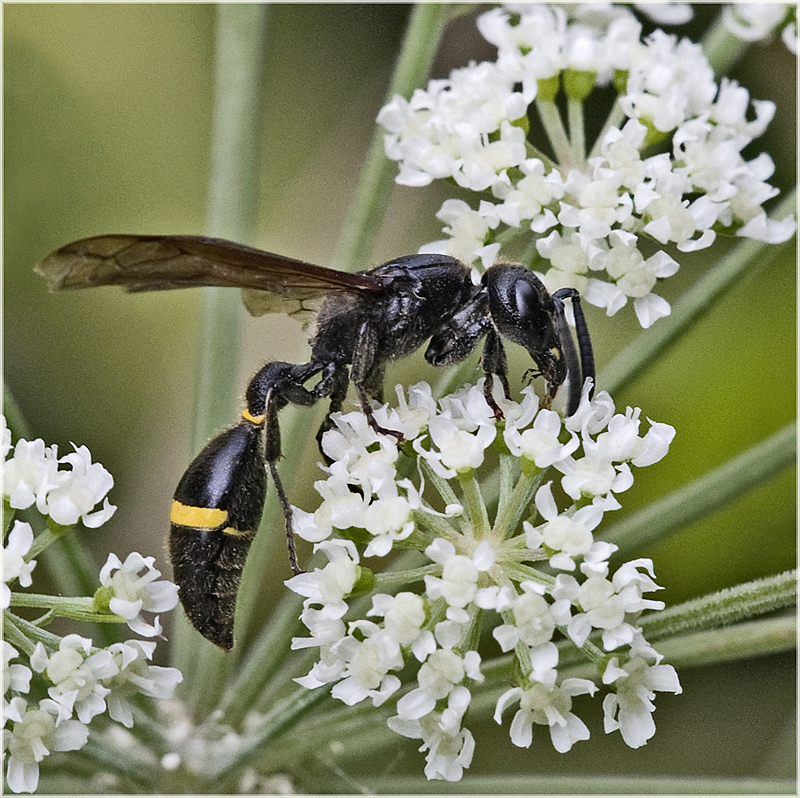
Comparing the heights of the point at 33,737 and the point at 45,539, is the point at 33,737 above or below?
below

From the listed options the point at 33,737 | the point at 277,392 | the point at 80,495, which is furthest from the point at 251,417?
the point at 33,737

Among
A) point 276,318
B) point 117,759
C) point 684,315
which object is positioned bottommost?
point 117,759

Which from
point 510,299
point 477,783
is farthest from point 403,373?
point 477,783

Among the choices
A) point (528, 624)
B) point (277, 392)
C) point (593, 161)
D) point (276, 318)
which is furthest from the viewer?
point (276, 318)

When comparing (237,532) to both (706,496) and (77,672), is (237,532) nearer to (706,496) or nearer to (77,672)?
(77,672)

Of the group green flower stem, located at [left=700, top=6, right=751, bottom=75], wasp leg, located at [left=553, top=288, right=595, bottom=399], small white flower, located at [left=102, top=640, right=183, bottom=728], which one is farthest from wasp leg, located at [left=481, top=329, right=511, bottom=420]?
green flower stem, located at [left=700, top=6, right=751, bottom=75]
